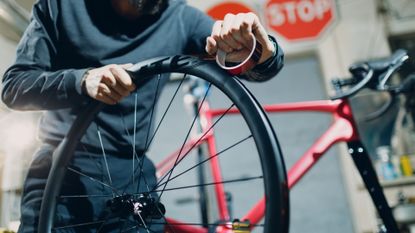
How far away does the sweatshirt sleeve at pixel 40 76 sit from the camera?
55 centimetres

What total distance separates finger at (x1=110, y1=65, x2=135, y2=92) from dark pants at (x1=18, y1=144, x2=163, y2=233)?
0.22 metres

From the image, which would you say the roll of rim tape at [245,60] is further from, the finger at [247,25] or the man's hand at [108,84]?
the man's hand at [108,84]

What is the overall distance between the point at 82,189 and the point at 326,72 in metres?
1.90

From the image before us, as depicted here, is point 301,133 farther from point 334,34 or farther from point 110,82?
point 110,82

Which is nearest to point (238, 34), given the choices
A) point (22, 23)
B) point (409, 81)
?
point (409, 81)

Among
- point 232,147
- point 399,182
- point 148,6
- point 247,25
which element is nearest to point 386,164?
point 399,182

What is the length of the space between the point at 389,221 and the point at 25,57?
895mm

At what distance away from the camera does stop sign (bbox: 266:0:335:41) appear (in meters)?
2.35

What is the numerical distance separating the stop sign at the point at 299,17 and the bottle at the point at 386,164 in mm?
841

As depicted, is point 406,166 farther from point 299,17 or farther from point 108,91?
point 108,91

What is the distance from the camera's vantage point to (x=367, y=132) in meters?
2.02

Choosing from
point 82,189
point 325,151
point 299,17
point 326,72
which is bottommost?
point 326,72

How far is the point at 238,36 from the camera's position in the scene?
0.47 metres

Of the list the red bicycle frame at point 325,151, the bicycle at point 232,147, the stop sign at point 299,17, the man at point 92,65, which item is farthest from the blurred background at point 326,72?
the man at point 92,65
